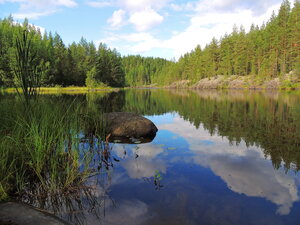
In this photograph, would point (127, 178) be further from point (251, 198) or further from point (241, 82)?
point (241, 82)

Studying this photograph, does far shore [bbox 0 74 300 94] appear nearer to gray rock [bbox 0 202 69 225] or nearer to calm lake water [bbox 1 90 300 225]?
calm lake water [bbox 1 90 300 225]

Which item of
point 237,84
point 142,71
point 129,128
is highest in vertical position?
point 142,71

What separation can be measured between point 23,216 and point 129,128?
20.6ft

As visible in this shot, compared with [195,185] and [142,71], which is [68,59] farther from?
[142,71]

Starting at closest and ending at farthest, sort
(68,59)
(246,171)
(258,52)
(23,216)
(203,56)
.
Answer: (23,216)
(246,171)
(258,52)
(68,59)
(203,56)

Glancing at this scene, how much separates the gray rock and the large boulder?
18.0 ft

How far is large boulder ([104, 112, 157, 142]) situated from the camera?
8.72 metres

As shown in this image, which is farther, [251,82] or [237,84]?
[237,84]

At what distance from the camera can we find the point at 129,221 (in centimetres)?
318

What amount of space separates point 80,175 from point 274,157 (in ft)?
18.4

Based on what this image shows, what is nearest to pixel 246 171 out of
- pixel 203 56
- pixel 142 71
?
pixel 203 56

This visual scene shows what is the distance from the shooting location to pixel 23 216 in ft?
8.59

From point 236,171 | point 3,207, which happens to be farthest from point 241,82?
point 3,207

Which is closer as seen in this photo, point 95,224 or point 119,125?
point 95,224
